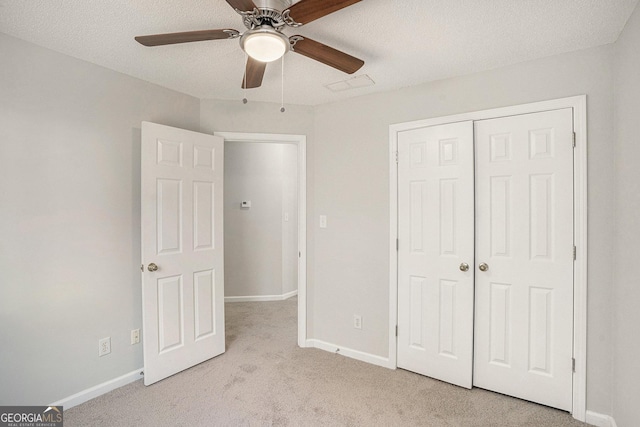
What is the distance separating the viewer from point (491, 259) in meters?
2.37

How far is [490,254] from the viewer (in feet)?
7.79

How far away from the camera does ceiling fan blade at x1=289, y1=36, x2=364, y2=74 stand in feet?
5.17

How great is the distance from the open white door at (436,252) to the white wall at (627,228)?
802mm

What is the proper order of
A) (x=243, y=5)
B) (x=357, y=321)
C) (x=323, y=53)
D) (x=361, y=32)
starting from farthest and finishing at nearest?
(x=357, y=321), (x=361, y=32), (x=323, y=53), (x=243, y=5)

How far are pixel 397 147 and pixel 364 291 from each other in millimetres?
1287

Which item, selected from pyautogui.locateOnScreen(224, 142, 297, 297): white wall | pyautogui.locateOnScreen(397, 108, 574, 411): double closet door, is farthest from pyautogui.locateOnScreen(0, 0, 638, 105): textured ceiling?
pyautogui.locateOnScreen(224, 142, 297, 297): white wall

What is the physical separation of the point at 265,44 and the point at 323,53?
0.36 m

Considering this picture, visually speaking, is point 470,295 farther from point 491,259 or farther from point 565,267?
point 565,267

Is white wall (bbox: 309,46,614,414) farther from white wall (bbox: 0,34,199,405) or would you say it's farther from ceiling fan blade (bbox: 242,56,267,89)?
white wall (bbox: 0,34,199,405)

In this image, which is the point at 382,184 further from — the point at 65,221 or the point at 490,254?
the point at 65,221

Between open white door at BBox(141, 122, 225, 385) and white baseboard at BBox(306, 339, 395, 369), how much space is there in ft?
2.90

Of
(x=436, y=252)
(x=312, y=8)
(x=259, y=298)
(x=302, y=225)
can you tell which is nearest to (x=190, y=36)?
(x=312, y=8)

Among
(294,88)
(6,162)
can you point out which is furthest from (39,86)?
(294,88)

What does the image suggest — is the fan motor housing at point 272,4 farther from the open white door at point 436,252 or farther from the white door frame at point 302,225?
the white door frame at point 302,225
